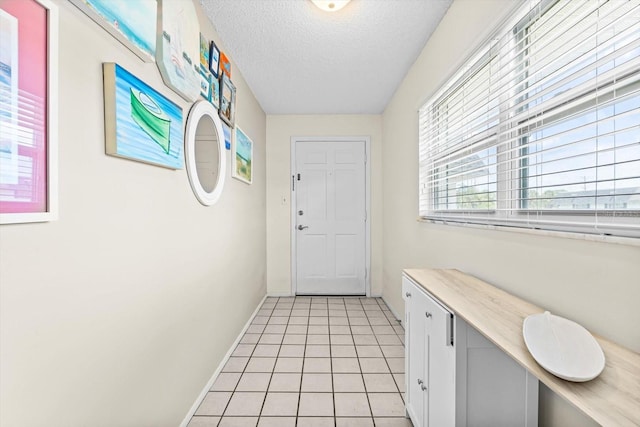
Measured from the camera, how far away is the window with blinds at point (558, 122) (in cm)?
80

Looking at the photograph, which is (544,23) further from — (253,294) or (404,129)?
(253,294)

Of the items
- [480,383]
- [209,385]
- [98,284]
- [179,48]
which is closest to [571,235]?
Answer: [480,383]

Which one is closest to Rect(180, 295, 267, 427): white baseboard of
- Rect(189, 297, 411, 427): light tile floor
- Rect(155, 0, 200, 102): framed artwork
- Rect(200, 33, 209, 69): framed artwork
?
Rect(189, 297, 411, 427): light tile floor

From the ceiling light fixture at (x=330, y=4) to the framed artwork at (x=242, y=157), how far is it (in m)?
1.15

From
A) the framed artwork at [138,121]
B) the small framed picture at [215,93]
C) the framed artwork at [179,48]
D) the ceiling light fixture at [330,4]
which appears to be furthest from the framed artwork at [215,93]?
the ceiling light fixture at [330,4]

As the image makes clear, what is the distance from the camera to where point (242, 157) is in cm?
259

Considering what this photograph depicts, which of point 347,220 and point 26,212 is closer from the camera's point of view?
point 26,212

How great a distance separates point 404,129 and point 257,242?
1979 millimetres

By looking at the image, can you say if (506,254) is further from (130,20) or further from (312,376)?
(130,20)

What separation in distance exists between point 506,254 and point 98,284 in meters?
1.55

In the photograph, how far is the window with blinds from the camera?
80 cm

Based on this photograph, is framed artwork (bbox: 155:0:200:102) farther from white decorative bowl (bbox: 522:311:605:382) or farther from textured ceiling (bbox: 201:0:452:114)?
white decorative bowl (bbox: 522:311:605:382)

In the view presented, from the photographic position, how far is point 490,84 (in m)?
1.40

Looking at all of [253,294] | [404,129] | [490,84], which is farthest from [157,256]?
[404,129]
